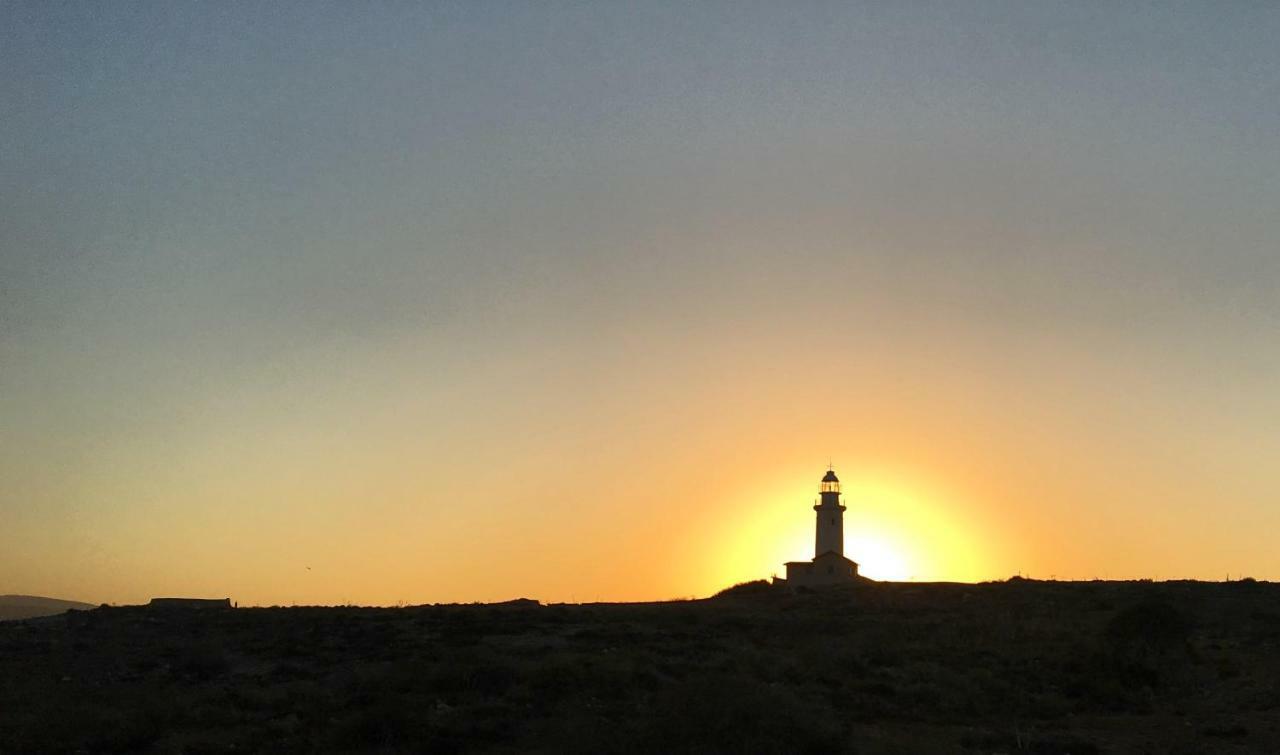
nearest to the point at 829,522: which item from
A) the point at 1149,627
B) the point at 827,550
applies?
the point at 827,550

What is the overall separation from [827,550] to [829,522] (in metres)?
2.40

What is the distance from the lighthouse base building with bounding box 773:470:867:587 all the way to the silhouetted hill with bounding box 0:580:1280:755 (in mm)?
30436

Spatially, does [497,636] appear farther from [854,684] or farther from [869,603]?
[869,603]

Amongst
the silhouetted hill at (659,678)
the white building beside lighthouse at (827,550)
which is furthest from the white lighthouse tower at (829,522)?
the silhouetted hill at (659,678)

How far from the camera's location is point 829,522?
85.8m

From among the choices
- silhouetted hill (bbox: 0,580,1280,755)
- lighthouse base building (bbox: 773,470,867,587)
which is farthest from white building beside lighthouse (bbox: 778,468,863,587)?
silhouetted hill (bbox: 0,580,1280,755)

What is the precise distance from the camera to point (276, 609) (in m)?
44.9

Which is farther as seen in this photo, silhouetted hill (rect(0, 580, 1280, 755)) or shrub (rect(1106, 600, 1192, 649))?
shrub (rect(1106, 600, 1192, 649))

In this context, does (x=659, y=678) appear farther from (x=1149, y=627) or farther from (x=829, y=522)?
(x=829, y=522)

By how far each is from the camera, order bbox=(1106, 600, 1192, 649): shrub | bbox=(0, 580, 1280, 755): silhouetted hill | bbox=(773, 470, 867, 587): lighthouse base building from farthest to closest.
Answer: bbox=(773, 470, 867, 587): lighthouse base building, bbox=(1106, 600, 1192, 649): shrub, bbox=(0, 580, 1280, 755): silhouetted hill

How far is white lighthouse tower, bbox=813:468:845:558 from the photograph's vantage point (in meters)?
85.2

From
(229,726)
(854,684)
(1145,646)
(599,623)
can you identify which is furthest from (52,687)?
(1145,646)

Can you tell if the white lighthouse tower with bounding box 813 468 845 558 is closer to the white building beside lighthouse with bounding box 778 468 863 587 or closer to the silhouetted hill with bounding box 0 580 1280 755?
the white building beside lighthouse with bounding box 778 468 863 587

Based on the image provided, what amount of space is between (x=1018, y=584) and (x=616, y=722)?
112 ft
